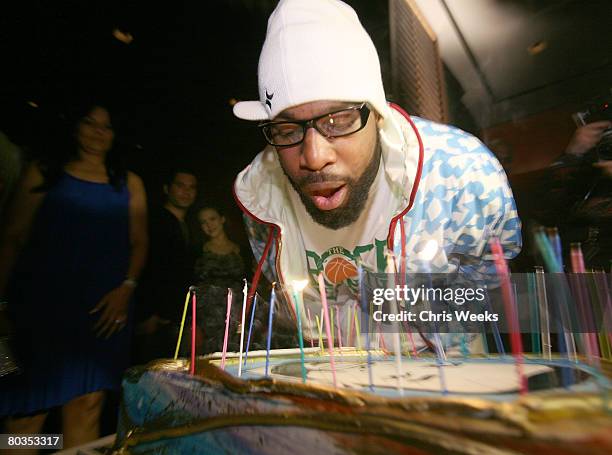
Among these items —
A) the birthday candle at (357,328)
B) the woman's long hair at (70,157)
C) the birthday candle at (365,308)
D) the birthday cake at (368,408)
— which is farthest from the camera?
the woman's long hair at (70,157)

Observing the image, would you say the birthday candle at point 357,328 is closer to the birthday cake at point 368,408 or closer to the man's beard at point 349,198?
the birthday cake at point 368,408

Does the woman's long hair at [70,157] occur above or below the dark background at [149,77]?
below

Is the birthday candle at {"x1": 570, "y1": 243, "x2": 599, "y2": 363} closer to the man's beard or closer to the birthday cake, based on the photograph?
the birthday cake

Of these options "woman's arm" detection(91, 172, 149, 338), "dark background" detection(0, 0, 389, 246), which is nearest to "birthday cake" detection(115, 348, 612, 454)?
"woman's arm" detection(91, 172, 149, 338)

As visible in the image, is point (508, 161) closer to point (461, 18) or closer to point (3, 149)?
point (461, 18)

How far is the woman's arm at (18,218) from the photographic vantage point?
3.35 ft

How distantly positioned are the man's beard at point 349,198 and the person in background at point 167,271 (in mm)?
457

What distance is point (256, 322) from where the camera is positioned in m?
0.97

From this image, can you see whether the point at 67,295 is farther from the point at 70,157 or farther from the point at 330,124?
the point at 330,124

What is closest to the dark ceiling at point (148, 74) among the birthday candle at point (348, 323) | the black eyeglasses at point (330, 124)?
the black eyeglasses at point (330, 124)

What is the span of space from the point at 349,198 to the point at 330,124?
0.64ft

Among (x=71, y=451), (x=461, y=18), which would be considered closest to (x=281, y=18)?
(x=461, y=18)

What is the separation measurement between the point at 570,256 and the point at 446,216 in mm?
250

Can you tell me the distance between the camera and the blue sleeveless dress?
3.35 ft
